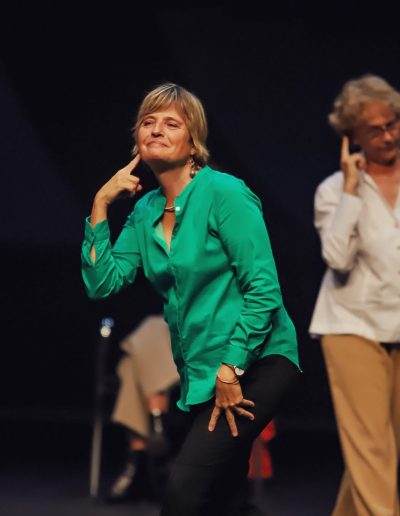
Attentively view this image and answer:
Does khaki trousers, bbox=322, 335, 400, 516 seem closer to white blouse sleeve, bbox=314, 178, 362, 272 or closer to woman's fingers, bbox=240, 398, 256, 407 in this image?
white blouse sleeve, bbox=314, 178, 362, 272

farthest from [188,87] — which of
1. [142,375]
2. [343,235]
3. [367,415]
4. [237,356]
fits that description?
[237,356]

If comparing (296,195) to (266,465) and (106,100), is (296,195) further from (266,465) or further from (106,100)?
(266,465)

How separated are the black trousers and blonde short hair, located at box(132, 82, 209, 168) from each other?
0.54 meters

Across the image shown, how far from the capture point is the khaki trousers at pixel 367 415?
3.67 m

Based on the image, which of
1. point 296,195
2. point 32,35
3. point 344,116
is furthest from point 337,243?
point 32,35

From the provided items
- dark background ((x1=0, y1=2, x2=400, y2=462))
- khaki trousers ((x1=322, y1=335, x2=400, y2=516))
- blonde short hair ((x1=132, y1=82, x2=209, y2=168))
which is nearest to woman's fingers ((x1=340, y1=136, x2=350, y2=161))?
khaki trousers ((x1=322, y1=335, x2=400, y2=516))

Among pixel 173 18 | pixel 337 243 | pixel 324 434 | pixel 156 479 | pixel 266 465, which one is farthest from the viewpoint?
pixel 324 434

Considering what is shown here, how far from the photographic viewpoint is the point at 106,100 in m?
5.57

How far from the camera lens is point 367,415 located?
3.71m

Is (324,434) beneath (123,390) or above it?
beneath

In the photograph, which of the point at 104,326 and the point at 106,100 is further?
the point at 106,100

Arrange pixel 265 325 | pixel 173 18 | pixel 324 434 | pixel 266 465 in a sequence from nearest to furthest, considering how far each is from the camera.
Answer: pixel 265 325 < pixel 266 465 < pixel 173 18 < pixel 324 434

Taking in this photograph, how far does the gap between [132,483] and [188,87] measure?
191 centimetres

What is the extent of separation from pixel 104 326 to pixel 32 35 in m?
1.51
